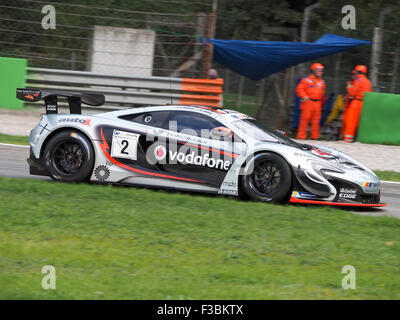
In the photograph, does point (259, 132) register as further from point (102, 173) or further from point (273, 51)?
point (273, 51)

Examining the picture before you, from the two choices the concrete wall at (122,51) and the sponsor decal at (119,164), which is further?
the concrete wall at (122,51)

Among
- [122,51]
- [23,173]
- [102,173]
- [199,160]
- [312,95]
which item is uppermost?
[122,51]

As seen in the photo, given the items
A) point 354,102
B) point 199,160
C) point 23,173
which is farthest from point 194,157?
point 354,102

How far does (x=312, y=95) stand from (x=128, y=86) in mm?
4399

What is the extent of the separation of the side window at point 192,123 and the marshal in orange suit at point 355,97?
698cm

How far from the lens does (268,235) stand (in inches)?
238

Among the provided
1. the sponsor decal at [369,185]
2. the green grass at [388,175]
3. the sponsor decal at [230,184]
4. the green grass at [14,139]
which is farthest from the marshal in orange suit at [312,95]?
the sponsor decal at [230,184]

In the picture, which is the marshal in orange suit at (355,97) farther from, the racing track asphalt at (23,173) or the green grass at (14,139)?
the green grass at (14,139)

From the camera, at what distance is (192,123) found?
8109 mm

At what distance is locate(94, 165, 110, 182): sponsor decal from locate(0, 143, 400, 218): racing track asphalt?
1.32 metres

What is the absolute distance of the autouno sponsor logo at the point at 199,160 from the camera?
781 centimetres
